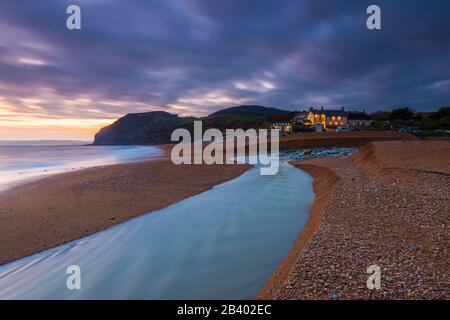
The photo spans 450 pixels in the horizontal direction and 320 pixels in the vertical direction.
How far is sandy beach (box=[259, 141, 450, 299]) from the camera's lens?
4.08 metres

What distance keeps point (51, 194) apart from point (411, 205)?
1580 cm

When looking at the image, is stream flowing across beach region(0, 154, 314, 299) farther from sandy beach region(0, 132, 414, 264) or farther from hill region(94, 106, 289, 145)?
hill region(94, 106, 289, 145)

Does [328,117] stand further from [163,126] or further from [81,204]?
[163,126]

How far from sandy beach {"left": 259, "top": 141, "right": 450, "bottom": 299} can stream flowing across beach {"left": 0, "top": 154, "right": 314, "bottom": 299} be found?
2.65 feet

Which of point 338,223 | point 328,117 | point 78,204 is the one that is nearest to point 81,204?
point 78,204

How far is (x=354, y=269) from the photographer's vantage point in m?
4.62

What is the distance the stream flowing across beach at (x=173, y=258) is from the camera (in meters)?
5.33

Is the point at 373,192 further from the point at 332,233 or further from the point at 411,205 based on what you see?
the point at 332,233

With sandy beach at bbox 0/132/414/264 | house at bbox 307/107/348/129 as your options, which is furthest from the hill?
sandy beach at bbox 0/132/414/264

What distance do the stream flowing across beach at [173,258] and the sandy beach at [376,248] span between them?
808 mm

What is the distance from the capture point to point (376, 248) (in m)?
5.39

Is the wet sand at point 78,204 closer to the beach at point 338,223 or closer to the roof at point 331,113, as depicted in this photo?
the beach at point 338,223

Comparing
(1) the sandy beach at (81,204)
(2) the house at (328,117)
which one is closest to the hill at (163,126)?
(2) the house at (328,117)
